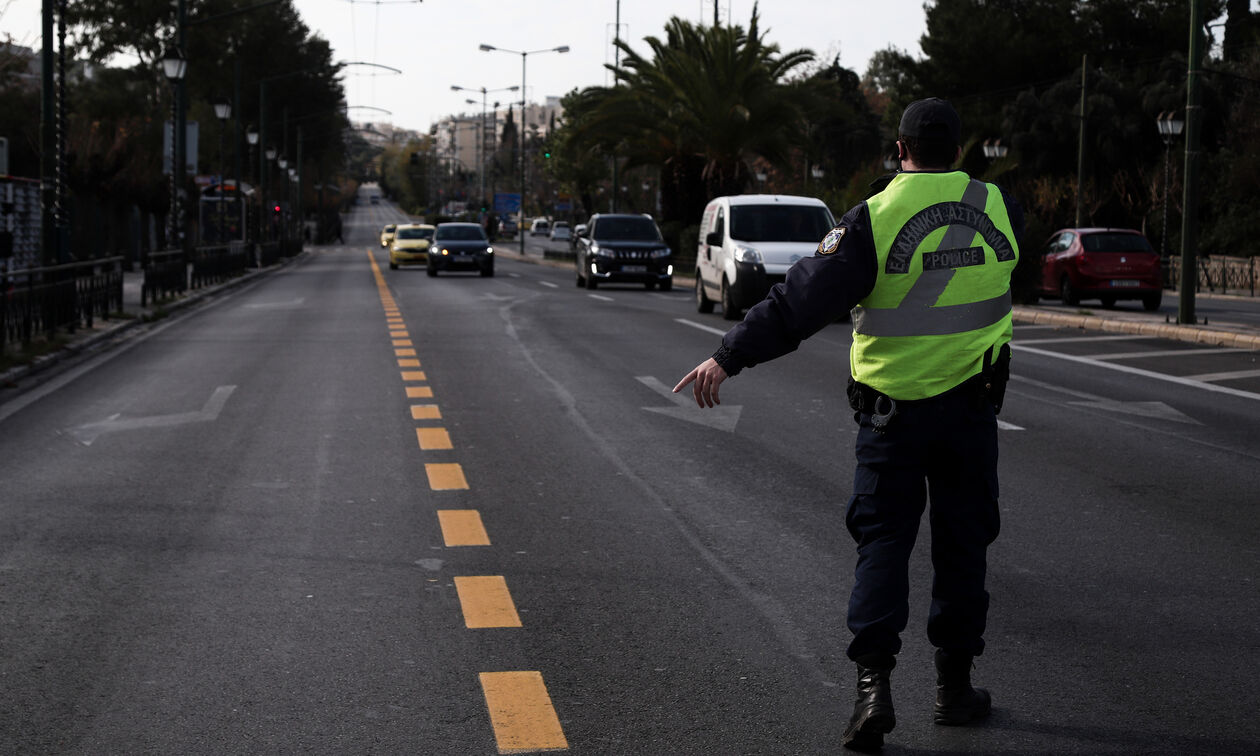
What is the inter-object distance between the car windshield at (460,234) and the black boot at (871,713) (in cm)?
3874

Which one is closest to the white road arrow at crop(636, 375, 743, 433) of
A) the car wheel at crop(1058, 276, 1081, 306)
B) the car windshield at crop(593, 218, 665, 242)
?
the car wheel at crop(1058, 276, 1081, 306)

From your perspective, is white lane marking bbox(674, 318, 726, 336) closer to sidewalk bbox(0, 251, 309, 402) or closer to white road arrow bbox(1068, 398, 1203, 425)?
Result: sidewalk bbox(0, 251, 309, 402)

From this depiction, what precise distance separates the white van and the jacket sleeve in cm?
1802

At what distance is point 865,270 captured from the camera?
4.57 m

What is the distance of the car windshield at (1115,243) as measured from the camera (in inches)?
1139

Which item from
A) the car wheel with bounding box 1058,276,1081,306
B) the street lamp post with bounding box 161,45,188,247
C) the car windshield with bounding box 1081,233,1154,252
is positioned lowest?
the car wheel with bounding box 1058,276,1081,306

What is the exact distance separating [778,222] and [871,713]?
Result: 66.5 feet

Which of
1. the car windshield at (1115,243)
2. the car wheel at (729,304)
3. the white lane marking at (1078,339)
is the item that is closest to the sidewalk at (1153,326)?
the white lane marking at (1078,339)

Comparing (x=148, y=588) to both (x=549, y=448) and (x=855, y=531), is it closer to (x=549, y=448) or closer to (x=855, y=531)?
(x=855, y=531)

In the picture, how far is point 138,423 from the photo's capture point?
38.7 ft

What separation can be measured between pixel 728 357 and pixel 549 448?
5.83m

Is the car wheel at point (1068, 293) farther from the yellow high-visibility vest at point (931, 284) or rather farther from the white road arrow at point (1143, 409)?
the yellow high-visibility vest at point (931, 284)

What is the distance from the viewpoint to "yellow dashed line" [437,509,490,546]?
7344mm

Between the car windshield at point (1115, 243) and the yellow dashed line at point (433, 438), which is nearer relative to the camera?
the yellow dashed line at point (433, 438)
